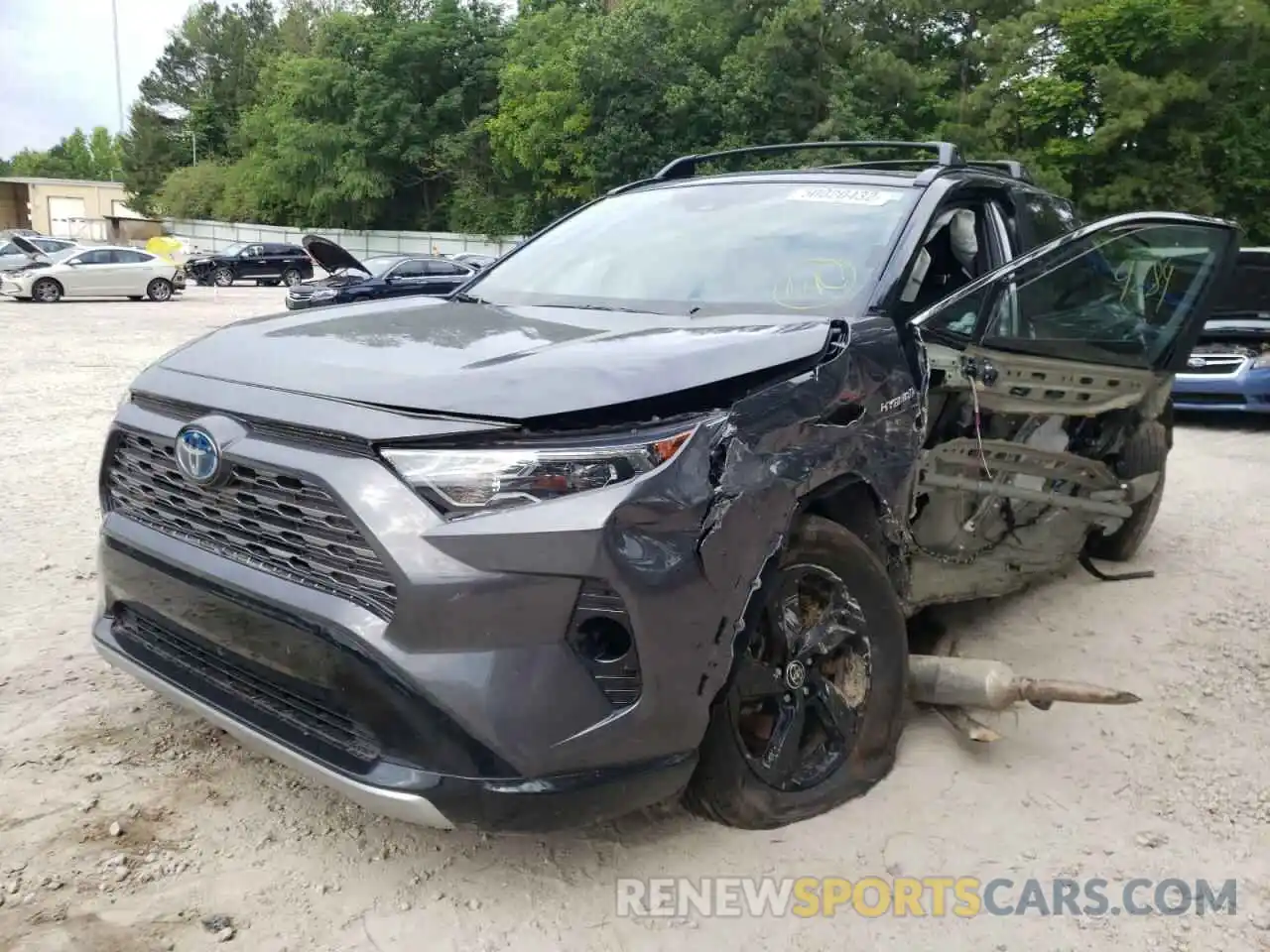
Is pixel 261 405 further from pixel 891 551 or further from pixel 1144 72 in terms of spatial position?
pixel 1144 72

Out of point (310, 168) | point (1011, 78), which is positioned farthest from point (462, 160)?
point (1011, 78)

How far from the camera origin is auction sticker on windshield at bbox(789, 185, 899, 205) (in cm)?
360

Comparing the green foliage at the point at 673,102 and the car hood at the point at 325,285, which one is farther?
the green foliage at the point at 673,102

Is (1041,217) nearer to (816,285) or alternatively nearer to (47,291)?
(816,285)

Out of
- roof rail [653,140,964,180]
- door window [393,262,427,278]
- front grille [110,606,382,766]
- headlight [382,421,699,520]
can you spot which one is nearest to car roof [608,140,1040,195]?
roof rail [653,140,964,180]

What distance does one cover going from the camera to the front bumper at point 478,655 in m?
2.12

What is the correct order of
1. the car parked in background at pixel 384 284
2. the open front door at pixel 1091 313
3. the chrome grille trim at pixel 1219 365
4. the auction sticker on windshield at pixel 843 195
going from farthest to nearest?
the car parked in background at pixel 384 284
the chrome grille trim at pixel 1219 365
the auction sticker on windshield at pixel 843 195
the open front door at pixel 1091 313

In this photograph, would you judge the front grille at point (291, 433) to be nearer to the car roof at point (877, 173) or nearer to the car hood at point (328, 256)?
the car hood at point (328, 256)

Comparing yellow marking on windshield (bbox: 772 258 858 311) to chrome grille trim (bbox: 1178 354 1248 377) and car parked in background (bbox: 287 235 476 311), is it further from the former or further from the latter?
A: car parked in background (bbox: 287 235 476 311)

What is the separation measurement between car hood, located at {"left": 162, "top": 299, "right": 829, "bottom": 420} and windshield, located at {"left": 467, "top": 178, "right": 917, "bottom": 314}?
0.24m

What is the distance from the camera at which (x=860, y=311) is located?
10.1 ft

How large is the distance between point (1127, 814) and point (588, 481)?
202cm

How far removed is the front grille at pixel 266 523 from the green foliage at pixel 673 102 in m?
20.6

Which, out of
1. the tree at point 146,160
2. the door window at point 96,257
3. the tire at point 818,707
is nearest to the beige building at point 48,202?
the tree at point 146,160
